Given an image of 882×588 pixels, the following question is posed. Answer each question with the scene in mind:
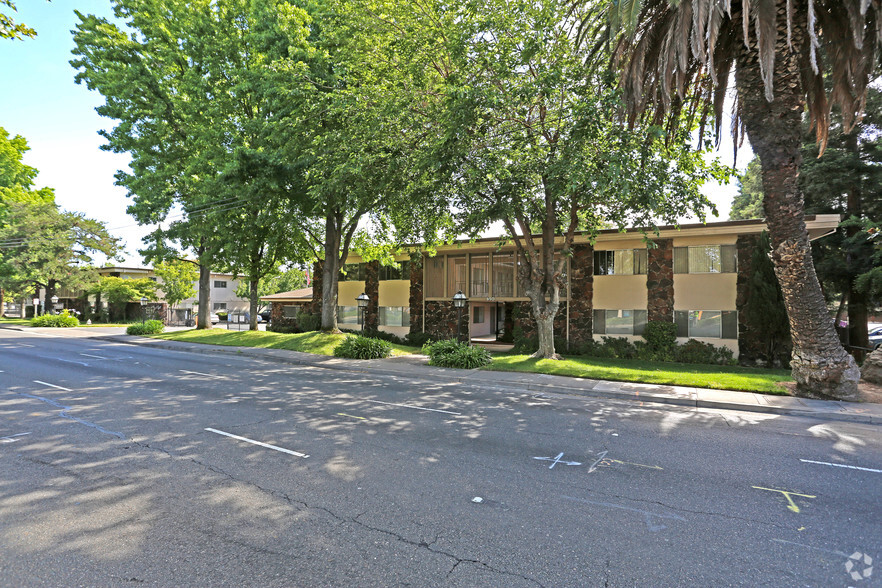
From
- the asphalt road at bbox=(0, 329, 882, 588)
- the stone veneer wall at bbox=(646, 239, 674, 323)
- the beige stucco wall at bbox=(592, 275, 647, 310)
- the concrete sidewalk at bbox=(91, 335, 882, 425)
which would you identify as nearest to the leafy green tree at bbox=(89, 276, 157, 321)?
the concrete sidewalk at bbox=(91, 335, 882, 425)

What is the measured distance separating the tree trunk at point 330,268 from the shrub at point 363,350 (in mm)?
5299

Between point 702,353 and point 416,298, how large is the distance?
49.9ft

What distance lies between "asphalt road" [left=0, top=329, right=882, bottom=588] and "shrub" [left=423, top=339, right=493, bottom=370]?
271 inches

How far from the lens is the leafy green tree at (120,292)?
44.6 meters

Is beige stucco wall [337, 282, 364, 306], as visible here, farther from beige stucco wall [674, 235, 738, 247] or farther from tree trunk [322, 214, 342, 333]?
beige stucco wall [674, 235, 738, 247]

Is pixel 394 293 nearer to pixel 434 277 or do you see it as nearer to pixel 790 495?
pixel 434 277

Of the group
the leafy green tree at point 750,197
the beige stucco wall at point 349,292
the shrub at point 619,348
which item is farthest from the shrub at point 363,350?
the leafy green tree at point 750,197

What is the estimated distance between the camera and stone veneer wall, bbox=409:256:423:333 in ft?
89.9

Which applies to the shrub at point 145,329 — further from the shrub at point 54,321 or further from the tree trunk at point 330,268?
the shrub at point 54,321

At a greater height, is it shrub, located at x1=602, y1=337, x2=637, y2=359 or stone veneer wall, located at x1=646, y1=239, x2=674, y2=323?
stone veneer wall, located at x1=646, y1=239, x2=674, y2=323

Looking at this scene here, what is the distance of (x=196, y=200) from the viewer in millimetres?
21984

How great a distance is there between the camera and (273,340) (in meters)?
24.8

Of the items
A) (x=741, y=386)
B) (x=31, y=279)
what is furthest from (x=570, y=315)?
(x=31, y=279)

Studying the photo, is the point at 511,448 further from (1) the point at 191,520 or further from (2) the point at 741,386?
(2) the point at 741,386
